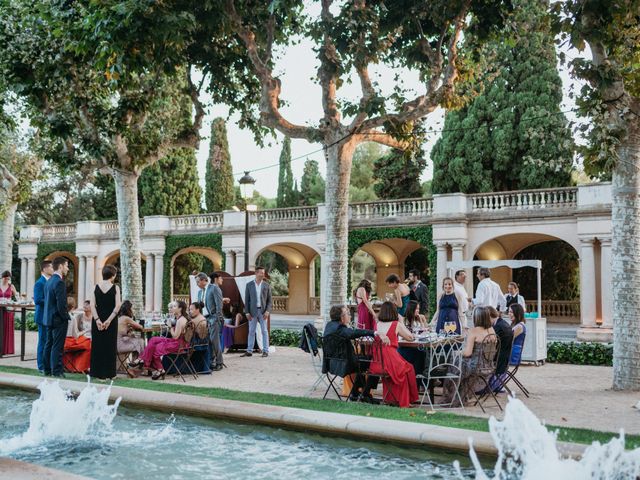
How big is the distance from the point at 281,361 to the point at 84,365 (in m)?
3.88

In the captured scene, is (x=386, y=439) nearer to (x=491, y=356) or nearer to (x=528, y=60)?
(x=491, y=356)

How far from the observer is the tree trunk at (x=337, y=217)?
45.0 ft

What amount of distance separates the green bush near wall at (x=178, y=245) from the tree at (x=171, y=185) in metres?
5.90

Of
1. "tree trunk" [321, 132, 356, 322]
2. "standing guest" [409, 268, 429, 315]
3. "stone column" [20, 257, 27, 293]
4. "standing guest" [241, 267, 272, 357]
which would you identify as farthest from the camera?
"stone column" [20, 257, 27, 293]

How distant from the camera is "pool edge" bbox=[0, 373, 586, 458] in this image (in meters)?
5.79

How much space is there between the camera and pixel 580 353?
13.7 meters

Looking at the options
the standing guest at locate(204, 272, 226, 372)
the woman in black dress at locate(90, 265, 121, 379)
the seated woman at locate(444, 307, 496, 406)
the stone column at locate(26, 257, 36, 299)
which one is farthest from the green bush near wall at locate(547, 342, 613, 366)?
the stone column at locate(26, 257, 36, 299)

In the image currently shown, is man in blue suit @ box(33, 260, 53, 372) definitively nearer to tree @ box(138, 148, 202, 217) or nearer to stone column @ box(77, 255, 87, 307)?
stone column @ box(77, 255, 87, 307)

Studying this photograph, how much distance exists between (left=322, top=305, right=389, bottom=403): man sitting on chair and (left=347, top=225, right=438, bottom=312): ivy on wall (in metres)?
17.5

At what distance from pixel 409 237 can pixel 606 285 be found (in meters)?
7.58

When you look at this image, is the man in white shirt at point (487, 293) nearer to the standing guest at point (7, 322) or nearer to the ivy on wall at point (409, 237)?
the standing guest at point (7, 322)

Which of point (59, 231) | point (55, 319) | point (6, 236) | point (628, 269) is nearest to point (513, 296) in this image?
point (628, 269)

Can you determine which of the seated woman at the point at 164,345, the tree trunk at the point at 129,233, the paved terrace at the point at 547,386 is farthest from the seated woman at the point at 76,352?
the tree trunk at the point at 129,233

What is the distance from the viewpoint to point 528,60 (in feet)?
95.6
